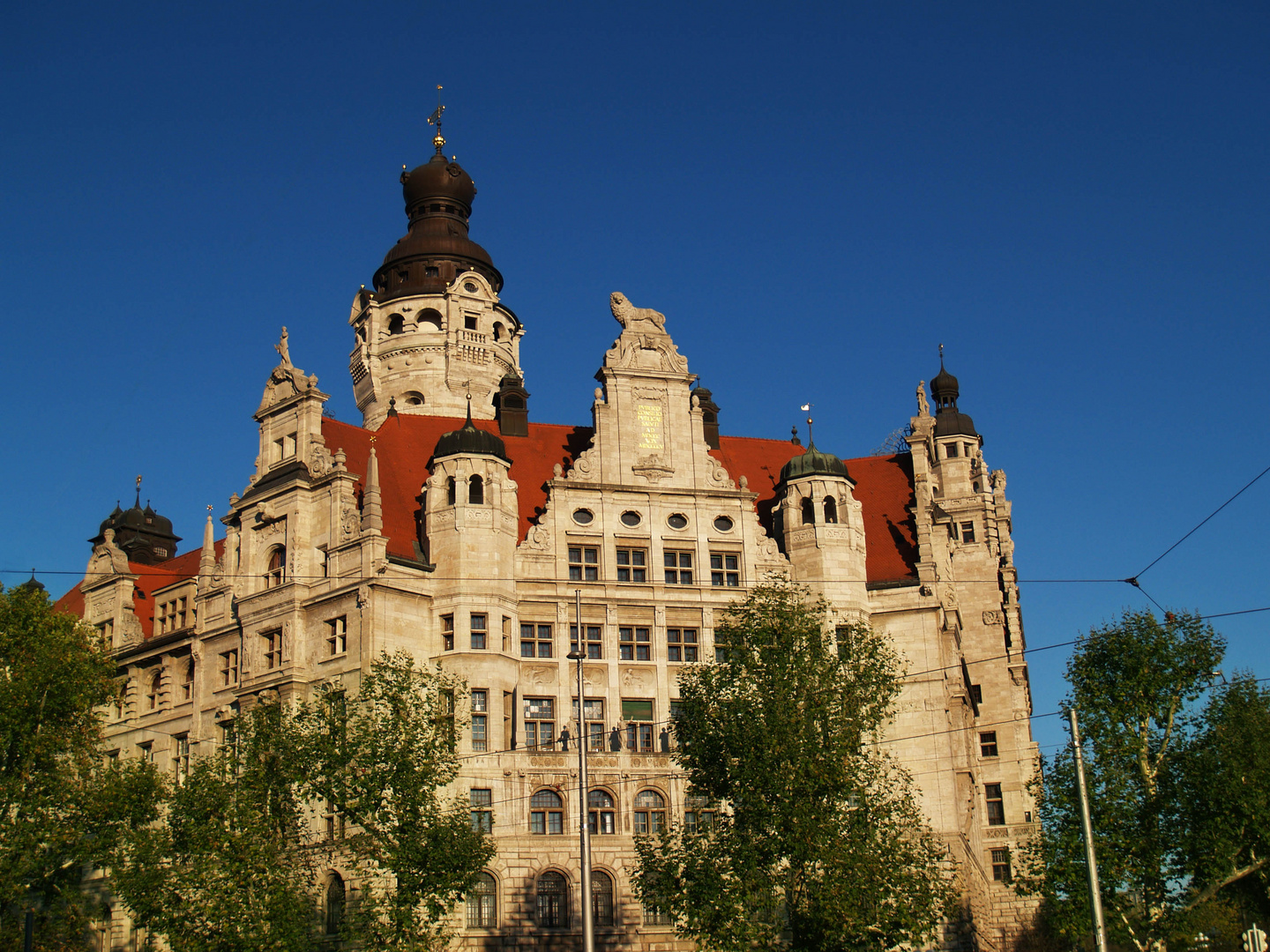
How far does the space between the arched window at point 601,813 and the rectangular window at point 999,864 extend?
21.8 metres

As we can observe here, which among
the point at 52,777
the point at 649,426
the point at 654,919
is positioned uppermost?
the point at 649,426

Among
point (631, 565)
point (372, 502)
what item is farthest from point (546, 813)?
point (372, 502)

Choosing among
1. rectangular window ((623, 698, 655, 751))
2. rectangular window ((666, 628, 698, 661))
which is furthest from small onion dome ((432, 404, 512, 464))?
rectangular window ((623, 698, 655, 751))

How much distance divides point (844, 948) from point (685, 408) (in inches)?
1216

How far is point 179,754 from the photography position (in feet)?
226

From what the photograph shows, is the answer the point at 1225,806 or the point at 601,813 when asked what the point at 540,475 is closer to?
the point at 601,813

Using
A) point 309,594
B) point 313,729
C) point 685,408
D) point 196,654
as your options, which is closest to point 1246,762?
point 685,408

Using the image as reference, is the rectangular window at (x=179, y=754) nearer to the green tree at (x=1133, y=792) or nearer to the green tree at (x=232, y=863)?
the green tree at (x=232, y=863)

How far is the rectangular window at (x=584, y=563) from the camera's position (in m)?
66.4

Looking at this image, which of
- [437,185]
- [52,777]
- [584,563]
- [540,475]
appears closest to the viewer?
[52,777]

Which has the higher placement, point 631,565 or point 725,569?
point 631,565

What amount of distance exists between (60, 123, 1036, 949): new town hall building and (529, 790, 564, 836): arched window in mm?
112

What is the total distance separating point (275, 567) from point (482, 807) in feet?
49.4

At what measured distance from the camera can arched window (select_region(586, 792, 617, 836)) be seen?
202 feet
